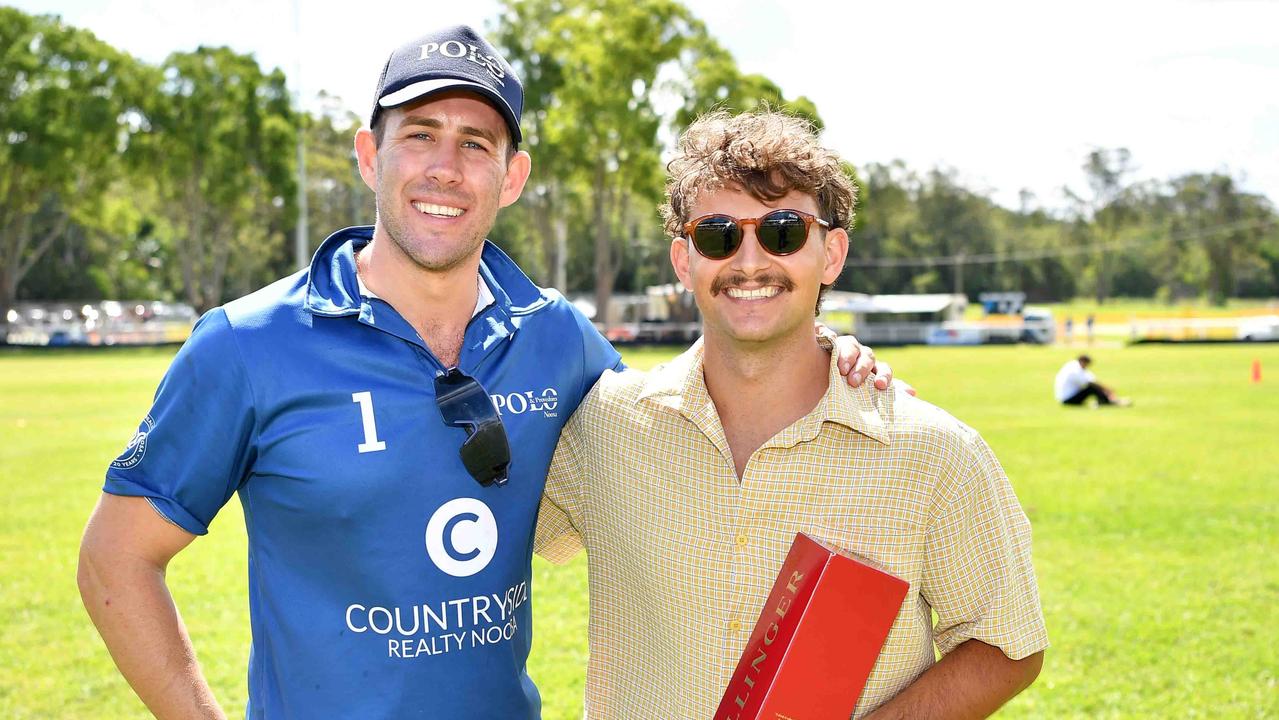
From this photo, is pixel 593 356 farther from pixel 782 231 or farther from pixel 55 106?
pixel 55 106

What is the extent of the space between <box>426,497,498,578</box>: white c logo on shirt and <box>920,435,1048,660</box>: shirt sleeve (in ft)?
3.70

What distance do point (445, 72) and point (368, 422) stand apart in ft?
3.21

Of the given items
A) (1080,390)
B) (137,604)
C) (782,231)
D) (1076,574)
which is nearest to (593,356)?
(782,231)

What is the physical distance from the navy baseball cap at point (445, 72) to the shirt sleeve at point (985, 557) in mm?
1596

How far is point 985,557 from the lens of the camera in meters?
2.57

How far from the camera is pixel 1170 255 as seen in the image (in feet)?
320

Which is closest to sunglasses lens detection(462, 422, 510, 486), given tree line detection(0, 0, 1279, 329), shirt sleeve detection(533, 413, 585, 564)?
shirt sleeve detection(533, 413, 585, 564)

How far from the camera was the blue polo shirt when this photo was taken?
2566 mm

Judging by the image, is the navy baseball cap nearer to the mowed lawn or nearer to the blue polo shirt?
the blue polo shirt

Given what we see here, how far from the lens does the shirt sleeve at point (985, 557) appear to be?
256cm

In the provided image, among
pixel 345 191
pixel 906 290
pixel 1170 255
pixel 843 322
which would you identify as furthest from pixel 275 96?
pixel 1170 255

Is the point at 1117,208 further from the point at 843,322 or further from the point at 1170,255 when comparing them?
the point at 843,322

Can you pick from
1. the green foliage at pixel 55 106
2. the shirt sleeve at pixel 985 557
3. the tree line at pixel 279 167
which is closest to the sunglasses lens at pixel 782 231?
the shirt sleeve at pixel 985 557

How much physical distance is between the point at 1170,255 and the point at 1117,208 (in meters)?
8.73
